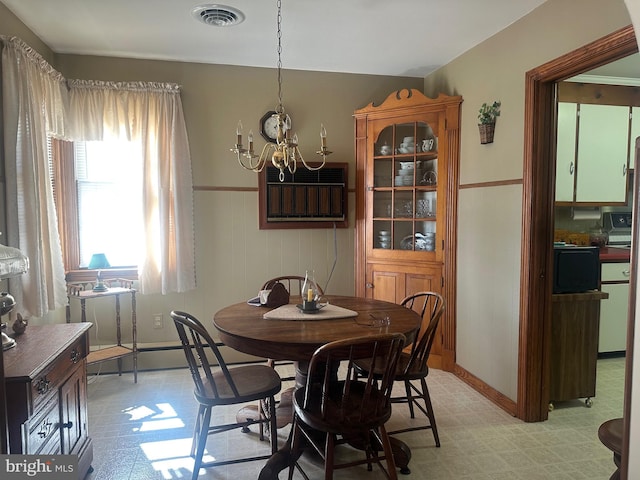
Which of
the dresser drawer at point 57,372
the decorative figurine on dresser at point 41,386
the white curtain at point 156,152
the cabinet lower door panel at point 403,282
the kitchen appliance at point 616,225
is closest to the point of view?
the decorative figurine on dresser at point 41,386

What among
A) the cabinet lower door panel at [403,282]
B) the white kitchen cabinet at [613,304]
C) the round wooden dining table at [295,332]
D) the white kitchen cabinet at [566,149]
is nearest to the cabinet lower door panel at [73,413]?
the round wooden dining table at [295,332]

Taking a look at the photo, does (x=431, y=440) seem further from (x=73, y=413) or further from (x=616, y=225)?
(x=616, y=225)

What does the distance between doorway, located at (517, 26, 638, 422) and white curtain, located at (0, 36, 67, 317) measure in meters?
3.13

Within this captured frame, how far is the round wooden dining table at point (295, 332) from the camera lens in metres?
2.01

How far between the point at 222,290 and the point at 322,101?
6.52ft

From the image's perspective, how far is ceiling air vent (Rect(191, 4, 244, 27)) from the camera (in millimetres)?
2734

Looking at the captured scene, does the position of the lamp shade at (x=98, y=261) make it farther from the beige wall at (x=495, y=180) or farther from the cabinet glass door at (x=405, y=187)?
the beige wall at (x=495, y=180)

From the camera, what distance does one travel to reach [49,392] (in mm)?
1802

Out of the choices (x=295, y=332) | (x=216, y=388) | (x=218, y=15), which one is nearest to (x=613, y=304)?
(x=295, y=332)

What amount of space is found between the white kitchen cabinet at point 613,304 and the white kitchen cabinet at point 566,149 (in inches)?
30.5

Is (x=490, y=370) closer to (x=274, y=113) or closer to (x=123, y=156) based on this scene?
(x=274, y=113)

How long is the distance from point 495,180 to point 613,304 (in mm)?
1882

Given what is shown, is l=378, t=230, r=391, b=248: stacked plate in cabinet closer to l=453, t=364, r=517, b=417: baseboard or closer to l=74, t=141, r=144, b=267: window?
l=453, t=364, r=517, b=417: baseboard

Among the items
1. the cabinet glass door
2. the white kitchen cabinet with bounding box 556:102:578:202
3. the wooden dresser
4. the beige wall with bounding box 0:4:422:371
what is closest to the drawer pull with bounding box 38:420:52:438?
the wooden dresser
